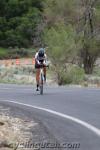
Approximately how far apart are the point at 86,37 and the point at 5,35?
31.3 meters

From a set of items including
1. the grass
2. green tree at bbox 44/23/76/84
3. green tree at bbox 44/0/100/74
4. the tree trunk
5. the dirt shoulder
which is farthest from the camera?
the grass

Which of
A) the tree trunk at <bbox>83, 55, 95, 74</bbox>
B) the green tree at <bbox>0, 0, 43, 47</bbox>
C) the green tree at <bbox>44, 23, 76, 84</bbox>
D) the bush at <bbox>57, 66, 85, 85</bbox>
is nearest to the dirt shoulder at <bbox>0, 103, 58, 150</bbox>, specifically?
the bush at <bbox>57, 66, 85, 85</bbox>

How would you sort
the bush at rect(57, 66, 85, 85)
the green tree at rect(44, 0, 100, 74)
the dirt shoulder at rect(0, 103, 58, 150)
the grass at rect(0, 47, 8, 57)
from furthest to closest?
the grass at rect(0, 47, 8, 57), the green tree at rect(44, 0, 100, 74), the bush at rect(57, 66, 85, 85), the dirt shoulder at rect(0, 103, 58, 150)

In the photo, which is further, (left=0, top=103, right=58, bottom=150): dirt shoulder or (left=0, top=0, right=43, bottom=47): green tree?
(left=0, top=0, right=43, bottom=47): green tree

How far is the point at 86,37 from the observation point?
152 ft

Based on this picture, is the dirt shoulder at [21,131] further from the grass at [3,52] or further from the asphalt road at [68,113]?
the grass at [3,52]

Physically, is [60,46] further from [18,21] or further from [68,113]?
[18,21]

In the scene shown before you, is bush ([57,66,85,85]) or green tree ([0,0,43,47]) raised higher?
green tree ([0,0,43,47])

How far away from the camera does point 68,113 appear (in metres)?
13.0

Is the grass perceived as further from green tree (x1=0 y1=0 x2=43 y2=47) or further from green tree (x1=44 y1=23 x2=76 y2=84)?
green tree (x1=44 y1=23 x2=76 y2=84)

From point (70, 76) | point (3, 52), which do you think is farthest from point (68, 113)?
point (3, 52)

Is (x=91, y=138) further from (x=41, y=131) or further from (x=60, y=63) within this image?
(x=60, y=63)

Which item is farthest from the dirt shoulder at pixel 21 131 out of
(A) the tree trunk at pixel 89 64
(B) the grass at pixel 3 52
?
(B) the grass at pixel 3 52

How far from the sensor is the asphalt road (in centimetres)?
946
